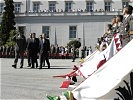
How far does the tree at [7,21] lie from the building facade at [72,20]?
1514mm

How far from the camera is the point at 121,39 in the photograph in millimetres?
9109

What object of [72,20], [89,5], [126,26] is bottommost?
[126,26]

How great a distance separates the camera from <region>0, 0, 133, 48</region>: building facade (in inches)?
2474

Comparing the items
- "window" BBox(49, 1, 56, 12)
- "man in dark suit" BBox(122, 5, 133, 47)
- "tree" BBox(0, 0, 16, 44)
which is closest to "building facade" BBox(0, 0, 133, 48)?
"window" BBox(49, 1, 56, 12)

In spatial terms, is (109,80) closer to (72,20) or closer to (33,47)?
(33,47)

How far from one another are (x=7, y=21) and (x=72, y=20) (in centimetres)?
1037

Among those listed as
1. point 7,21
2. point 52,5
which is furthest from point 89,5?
point 7,21

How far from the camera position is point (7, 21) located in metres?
62.6

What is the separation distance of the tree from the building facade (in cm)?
151

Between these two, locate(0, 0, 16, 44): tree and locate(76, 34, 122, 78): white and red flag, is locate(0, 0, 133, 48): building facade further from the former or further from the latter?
locate(76, 34, 122, 78): white and red flag

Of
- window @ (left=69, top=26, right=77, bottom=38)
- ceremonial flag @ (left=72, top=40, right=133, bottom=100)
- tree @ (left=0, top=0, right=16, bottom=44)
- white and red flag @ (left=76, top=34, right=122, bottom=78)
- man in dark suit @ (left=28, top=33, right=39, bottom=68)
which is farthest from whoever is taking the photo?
window @ (left=69, top=26, right=77, bottom=38)

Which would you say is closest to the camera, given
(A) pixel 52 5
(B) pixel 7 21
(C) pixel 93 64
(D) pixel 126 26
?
(D) pixel 126 26

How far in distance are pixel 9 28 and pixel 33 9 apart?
6.69m

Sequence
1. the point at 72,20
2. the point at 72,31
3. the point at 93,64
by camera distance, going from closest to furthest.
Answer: the point at 93,64, the point at 72,20, the point at 72,31
